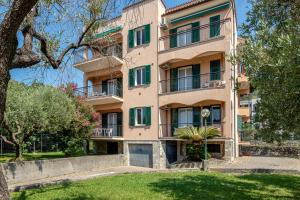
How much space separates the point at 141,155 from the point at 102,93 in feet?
22.7

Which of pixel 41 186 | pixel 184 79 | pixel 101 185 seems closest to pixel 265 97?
pixel 101 185

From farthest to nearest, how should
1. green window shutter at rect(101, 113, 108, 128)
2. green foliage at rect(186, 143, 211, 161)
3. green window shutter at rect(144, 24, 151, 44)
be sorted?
green window shutter at rect(101, 113, 108, 128) < green window shutter at rect(144, 24, 151, 44) < green foliage at rect(186, 143, 211, 161)

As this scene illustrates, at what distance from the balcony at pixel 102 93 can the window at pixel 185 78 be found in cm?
580

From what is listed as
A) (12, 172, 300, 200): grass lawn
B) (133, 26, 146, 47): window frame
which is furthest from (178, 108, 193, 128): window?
(12, 172, 300, 200): grass lawn

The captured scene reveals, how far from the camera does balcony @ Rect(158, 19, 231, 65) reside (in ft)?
71.7

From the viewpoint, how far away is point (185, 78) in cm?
2475

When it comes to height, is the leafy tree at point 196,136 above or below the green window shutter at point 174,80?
below

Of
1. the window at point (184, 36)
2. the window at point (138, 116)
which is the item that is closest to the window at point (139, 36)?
the window at point (184, 36)

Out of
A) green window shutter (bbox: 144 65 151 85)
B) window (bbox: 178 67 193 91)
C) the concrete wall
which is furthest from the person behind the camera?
green window shutter (bbox: 144 65 151 85)

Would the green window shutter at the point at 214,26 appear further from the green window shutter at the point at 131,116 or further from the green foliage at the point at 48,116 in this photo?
the green foliage at the point at 48,116

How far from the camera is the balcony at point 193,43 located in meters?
21.9

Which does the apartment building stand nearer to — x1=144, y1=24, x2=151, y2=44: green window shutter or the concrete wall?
x1=144, y1=24, x2=151, y2=44: green window shutter

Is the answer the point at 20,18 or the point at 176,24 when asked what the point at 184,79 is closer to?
the point at 176,24

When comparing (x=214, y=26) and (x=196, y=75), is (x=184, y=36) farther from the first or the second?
(x=196, y=75)
